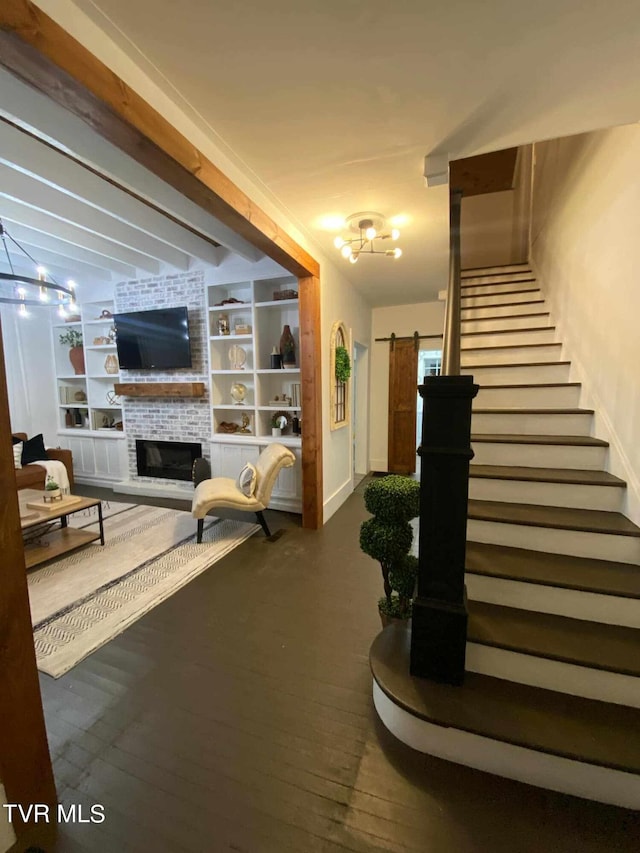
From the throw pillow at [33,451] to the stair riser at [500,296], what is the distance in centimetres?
546

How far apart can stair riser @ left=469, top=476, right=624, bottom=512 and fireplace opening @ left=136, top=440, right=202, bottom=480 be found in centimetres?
349

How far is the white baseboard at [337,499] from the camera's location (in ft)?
12.8

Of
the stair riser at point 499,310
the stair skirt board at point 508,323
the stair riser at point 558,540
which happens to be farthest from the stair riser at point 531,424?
the stair riser at point 499,310

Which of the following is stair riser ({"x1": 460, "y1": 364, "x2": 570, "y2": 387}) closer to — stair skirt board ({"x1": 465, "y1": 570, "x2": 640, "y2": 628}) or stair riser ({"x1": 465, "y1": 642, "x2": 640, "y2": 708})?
stair skirt board ({"x1": 465, "y1": 570, "x2": 640, "y2": 628})

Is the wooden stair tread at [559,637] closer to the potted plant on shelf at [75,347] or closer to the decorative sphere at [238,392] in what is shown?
the decorative sphere at [238,392]

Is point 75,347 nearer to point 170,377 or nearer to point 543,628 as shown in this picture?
point 170,377

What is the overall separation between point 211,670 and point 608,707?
176 centimetres

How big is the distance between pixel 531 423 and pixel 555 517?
31.9 inches

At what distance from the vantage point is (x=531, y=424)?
8.11ft

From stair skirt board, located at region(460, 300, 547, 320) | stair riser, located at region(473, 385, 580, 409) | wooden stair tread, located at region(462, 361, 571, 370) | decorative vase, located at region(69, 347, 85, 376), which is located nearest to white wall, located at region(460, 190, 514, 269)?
stair skirt board, located at region(460, 300, 547, 320)

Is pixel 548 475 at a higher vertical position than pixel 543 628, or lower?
higher

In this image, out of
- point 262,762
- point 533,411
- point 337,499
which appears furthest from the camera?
point 337,499

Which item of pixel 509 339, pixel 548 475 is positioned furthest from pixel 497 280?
pixel 548 475

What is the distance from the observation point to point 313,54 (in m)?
1.34
